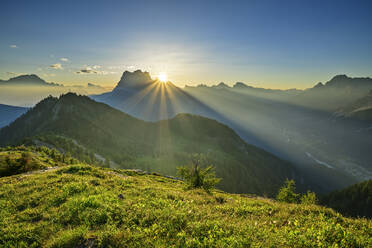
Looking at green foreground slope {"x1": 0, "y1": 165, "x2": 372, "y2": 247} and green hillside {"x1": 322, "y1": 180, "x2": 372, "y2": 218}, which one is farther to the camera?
green hillside {"x1": 322, "y1": 180, "x2": 372, "y2": 218}

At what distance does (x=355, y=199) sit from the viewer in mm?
132375

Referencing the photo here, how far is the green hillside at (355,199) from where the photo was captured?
124 meters

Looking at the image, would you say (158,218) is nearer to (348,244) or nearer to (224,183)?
(348,244)

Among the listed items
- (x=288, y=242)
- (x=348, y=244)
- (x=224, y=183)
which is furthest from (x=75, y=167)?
(x=224, y=183)

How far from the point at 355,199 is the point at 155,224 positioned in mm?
190239

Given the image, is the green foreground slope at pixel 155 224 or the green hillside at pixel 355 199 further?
the green hillside at pixel 355 199

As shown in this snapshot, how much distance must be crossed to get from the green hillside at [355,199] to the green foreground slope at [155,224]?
159 m

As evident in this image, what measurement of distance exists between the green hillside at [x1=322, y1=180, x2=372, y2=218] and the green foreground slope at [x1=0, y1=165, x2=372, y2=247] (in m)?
159

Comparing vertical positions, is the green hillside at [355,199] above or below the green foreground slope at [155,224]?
below

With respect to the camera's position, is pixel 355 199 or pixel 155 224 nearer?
pixel 155 224

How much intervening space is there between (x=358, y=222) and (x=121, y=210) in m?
12.5

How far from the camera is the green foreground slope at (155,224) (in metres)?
6.80

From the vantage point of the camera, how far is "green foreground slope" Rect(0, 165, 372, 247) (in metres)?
6.80

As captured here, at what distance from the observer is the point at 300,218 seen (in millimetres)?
9234
